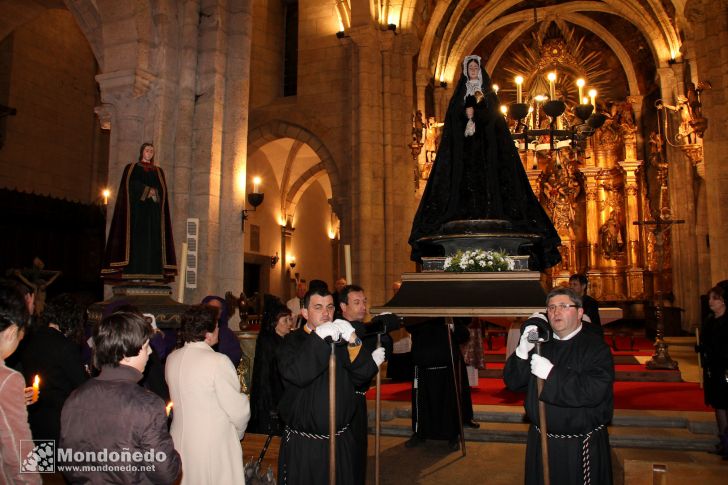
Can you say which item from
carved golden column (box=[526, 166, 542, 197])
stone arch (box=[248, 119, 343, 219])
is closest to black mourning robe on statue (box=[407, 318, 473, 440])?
stone arch (box=[248, 119, 343, 219])

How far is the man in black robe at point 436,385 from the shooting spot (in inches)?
250

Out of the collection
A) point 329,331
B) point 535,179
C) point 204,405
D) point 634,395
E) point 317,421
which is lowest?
point 634,395

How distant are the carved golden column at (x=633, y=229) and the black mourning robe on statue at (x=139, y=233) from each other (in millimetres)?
18683

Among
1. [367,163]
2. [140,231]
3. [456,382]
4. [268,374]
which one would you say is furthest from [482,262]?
[367,163]

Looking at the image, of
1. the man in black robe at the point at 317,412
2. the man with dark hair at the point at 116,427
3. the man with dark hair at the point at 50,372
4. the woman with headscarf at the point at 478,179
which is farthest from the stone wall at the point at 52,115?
the man with dark hair at the point at 116,427

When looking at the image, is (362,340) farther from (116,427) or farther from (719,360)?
(719,360)

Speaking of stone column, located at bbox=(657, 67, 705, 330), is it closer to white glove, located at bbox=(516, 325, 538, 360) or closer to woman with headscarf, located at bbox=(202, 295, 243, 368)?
woman with headscarf, located at bbox=(202, 295, 243, 368)

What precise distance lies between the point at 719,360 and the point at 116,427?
18.2 ft

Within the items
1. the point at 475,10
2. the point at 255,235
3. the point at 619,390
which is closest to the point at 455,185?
the point at 619,390

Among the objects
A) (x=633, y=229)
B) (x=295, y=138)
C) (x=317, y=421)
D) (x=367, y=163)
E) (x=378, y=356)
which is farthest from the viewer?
(x=633, y=229)

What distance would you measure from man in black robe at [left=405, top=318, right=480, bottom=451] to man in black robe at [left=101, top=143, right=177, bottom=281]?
295cm

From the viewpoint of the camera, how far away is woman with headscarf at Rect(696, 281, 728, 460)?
18.4 ft

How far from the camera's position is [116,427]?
2.36 meters

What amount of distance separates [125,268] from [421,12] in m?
13.3
